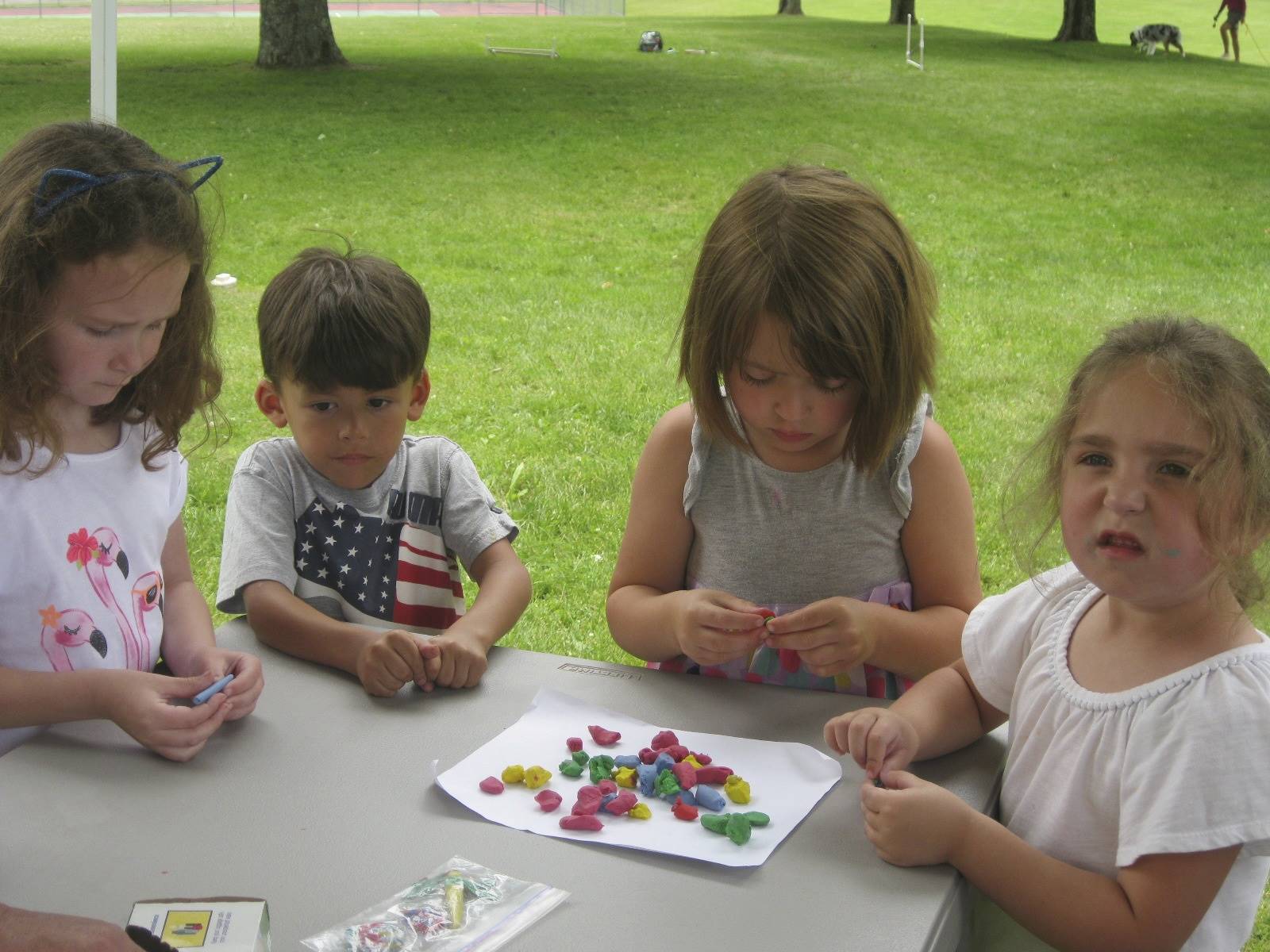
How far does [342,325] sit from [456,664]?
20.8 inches

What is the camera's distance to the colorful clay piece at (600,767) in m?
1.44

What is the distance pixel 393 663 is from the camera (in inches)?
64.6

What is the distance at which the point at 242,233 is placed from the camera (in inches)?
309

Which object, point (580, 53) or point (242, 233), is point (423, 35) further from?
point (242, 233)

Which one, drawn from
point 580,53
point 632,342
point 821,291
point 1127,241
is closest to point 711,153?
point 1127,241

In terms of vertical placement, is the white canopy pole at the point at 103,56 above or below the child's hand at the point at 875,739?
above

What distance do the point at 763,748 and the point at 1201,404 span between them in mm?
601

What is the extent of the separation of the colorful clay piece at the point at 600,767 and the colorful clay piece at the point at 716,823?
0.14 m

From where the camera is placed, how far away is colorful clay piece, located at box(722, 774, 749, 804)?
139cm

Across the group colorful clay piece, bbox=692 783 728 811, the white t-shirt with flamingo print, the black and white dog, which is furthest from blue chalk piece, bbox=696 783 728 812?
the black and white dog

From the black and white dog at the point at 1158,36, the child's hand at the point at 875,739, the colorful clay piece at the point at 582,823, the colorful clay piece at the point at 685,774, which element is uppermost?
the black and white dog at the point at 1158,36

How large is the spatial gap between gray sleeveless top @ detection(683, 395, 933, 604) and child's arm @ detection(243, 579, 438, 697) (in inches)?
17.8

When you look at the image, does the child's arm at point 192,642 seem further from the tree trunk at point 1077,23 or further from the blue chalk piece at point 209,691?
the tree trunk at point 1077,23

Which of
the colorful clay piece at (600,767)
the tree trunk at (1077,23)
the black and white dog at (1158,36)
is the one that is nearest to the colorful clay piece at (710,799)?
the colorful clay piece at (600,767)
